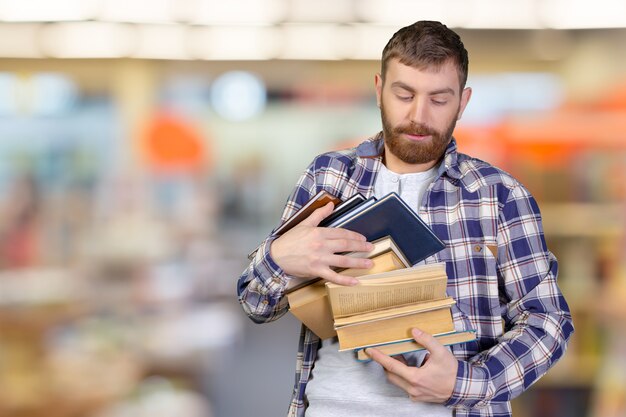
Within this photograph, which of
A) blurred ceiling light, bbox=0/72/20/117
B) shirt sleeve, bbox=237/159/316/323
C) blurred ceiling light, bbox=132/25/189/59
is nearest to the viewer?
shirt sleeve, bbox=237/159/316/323

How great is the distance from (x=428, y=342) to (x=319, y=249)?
0.21 metres

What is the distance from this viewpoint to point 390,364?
125cm

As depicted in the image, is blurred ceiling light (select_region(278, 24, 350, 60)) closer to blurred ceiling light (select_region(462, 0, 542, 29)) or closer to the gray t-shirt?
blurred ceiling light (select_region(462, 0, 542, 29))

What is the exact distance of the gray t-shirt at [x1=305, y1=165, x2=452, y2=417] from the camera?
4.36 feet

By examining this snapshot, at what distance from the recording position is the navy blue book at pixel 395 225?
1260 mm

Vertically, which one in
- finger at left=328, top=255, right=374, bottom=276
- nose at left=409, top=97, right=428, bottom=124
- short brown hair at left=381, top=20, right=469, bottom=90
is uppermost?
short brown hair at left=381, top=20, right=469, bottom=90

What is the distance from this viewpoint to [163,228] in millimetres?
3850

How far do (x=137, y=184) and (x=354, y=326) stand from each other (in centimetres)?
277

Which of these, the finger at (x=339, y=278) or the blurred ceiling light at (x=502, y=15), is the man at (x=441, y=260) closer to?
the finger at (x=339, y=278)

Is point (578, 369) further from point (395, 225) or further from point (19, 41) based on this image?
point (19, 41)

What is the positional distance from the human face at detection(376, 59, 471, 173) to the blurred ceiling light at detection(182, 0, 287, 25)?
2519mm

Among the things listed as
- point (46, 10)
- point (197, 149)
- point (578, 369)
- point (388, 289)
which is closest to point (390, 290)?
point (388, 289)

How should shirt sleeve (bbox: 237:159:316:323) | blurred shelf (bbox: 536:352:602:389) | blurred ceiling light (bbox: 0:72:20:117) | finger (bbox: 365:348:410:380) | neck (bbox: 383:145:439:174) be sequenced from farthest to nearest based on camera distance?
blurred ceiling light (bbox: 0:72:20:117) < blurred shelf (bbox: 536:352:602:389) < neck (bbox: 383:145:439:174) < shirt sleeve (bbox: 237:159:316:323) < finger (bbox: 365:348:410:380)

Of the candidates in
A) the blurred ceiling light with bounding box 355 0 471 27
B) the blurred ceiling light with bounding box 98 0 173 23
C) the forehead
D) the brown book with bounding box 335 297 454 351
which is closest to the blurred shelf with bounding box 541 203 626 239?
the blurred ceiling light with bounding box 355 0 471 27
